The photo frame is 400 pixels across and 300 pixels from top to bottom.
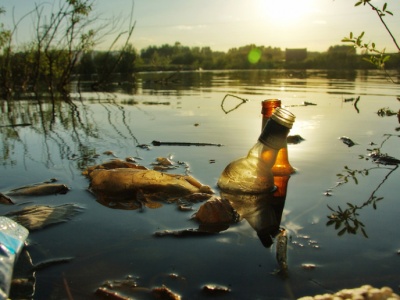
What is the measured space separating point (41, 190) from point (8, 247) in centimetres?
117

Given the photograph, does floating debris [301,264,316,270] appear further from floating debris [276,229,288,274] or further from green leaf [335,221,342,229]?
green leaf [335,221,342,229]

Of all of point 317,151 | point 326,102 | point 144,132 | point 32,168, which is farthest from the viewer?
point 326,102

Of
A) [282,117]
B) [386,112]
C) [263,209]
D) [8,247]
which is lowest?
[263,209]

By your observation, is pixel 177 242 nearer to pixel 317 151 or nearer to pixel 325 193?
pixel 325 193

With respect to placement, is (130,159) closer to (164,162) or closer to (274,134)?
(164,162)

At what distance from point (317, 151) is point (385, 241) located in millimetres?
2128

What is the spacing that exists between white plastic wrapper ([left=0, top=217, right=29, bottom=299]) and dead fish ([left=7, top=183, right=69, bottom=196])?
34.1 inches

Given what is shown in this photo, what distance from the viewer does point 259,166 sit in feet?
7.63

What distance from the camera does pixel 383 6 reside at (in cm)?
268

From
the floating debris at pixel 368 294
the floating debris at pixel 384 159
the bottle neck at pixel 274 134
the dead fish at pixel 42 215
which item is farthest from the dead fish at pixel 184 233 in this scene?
the floating debris at pixel 384 159

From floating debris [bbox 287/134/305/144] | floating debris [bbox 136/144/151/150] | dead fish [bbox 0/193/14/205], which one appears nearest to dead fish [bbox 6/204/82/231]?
dead fish [bbox 0/193/14/205]

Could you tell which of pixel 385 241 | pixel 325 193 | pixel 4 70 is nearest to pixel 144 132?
pixel 325 193

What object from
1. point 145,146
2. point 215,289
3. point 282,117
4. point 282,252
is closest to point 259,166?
point 282,117

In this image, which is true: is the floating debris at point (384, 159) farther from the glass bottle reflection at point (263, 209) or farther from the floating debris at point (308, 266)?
the floating debris at point (308, 266)
